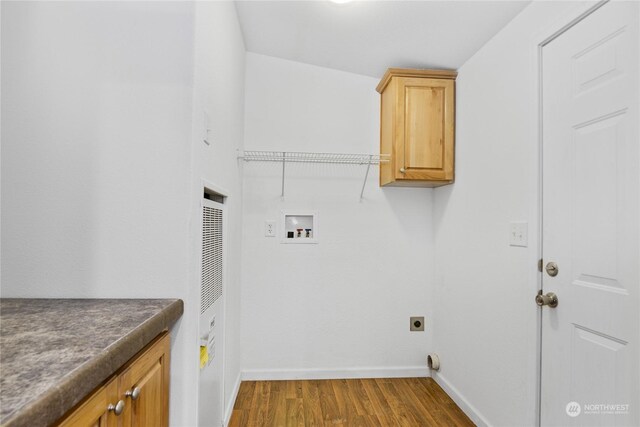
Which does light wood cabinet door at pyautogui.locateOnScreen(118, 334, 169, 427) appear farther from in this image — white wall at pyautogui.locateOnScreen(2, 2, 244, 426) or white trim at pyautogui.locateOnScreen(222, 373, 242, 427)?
white trim at pyautogui.locateOnScreen(222, 373, 242, 427)

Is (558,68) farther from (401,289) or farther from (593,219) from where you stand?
(401,289)

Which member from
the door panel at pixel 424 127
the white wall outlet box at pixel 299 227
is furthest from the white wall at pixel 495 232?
the white wall outlet box at pixel 299 227

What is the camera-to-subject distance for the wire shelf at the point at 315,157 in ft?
7.76

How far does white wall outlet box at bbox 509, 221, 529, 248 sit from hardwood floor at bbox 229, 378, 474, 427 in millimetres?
1152

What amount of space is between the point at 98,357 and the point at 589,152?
1.66 m

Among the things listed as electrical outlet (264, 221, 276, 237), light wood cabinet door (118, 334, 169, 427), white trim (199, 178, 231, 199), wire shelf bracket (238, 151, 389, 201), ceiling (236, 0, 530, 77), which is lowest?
light wood cabinet door (118, 334, 169, 427)

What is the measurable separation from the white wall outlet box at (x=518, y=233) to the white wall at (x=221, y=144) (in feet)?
4.77

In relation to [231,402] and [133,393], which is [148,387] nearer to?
[133,393]

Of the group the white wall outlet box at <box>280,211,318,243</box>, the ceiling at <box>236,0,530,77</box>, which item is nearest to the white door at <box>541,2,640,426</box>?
the ceiling at <box>236,0,530,77</box>

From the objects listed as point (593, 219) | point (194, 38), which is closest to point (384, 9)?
point (194, 38)

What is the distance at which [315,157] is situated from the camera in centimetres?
245

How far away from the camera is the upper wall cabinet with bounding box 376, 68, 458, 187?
220 cm

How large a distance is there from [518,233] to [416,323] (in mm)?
1206

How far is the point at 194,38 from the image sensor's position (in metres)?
1.05
